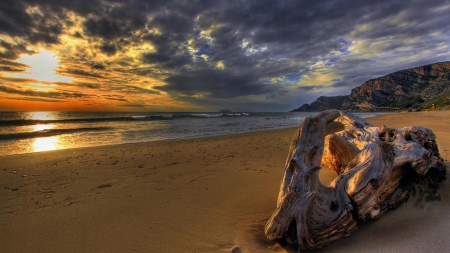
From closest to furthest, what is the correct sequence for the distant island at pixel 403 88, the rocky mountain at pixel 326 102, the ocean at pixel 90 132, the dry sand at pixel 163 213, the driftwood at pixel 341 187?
the driftwood at pixel 341 187 < the dry sand at pixel 163 213 < the ocean at pixel 90 132 < the distant island at pixel 403 88 < the rocky mountain at pixel 326 102

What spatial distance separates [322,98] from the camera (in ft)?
643

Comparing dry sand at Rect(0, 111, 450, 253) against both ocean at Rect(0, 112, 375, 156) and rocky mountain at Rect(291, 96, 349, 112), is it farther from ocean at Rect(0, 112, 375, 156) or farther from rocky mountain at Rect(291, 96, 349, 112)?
rocky mountain at Rect(291, 96, 349, 112)

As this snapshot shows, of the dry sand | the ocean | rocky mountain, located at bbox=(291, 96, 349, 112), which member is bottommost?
the dry sand

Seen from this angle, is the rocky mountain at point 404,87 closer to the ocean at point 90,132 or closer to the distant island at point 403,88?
the distant island at point 403,88

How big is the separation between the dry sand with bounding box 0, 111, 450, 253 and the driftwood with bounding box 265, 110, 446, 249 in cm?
18

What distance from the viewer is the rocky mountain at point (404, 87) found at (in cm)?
8462

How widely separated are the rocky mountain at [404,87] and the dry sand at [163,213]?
103m

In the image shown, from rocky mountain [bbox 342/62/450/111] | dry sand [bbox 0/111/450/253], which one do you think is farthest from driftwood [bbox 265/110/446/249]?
rocky mountain [bbox 342/62/450/111]

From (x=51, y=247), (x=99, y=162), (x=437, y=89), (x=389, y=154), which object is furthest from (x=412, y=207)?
(x=437, y=89)

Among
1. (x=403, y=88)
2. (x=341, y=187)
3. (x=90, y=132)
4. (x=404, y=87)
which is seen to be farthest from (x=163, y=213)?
(x=404, y=87)

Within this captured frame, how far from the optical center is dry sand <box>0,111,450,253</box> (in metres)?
2.46

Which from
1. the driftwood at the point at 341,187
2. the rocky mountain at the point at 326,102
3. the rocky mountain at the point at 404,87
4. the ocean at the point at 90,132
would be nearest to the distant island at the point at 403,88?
the rocky mountain at the point at 404,87

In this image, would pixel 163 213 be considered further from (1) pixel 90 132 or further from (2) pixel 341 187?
(1) pixel 90 132

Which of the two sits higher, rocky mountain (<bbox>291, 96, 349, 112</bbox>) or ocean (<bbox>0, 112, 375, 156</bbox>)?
rocky mountain (<bbox>291, 96, 349, 112</bbox>)
